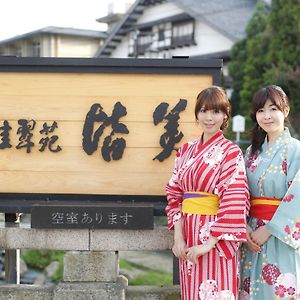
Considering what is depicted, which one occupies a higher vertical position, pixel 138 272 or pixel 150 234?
pixel 150 234

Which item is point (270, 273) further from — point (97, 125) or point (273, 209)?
point (97, 125)

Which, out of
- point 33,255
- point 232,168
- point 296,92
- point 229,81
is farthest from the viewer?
point 229,81

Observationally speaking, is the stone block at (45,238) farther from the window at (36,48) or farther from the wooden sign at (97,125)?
the window at (36,48)

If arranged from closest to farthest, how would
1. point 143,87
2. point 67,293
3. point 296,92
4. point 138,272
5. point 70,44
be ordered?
1. point 67,293
2. point 143,87
3. point 138,272
4. point 296,92
5. point 70,44

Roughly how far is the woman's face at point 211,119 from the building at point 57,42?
3186 cm

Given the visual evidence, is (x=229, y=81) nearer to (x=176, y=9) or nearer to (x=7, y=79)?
(x=176, y=9)

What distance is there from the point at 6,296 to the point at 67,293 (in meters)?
0.45

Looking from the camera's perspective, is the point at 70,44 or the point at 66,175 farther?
the point at 70,44

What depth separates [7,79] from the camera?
3.52m

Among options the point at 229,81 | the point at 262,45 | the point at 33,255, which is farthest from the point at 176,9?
the point at 33,255

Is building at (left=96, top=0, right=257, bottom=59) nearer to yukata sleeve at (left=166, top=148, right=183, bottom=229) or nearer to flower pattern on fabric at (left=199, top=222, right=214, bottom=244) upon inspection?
yukata sleeve at (left=166, top=148, right=183, bottom=229)

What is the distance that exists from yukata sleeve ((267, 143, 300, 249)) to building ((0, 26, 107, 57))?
3217cm

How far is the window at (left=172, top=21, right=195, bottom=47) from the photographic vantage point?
972 inches

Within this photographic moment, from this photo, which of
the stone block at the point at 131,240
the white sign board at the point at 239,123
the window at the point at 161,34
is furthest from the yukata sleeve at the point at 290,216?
the window at the point at 161,34
